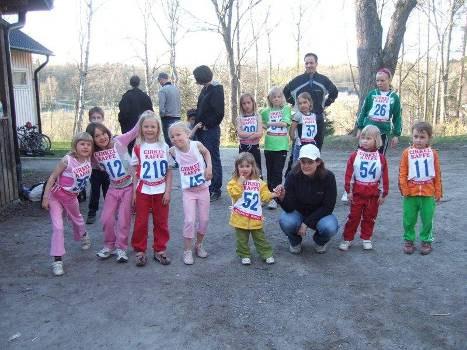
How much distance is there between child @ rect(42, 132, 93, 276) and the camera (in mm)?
4488

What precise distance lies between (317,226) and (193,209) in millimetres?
1297

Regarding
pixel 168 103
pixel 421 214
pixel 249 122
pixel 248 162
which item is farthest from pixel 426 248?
pixel 168 103

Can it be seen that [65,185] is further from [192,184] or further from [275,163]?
[275,163]

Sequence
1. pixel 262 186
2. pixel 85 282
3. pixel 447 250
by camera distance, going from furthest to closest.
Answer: pixel 447 250 < pixel 262 186 < pixel 85 282

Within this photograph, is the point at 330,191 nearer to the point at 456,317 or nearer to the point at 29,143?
the point at 456,317

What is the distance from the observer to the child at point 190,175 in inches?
184

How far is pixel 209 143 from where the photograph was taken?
22.0 ft

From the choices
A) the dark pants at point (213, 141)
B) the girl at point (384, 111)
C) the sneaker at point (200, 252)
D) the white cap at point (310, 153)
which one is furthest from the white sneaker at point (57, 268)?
the girl at point (384, 111)

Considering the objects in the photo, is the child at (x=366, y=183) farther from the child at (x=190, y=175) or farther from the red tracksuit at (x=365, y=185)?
the child at (x=190, y=175)

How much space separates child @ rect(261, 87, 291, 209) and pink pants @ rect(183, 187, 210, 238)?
186 centimetres

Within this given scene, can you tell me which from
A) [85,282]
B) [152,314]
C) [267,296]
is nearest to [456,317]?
[267,296]

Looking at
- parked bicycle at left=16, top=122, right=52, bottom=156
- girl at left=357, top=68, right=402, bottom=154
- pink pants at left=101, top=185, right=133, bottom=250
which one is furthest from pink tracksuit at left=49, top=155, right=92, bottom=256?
parked bicycle at left=16, top=122, right=52, bottom=156

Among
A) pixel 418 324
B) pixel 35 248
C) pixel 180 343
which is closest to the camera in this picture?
pixel 180 343

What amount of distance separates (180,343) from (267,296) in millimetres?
997
